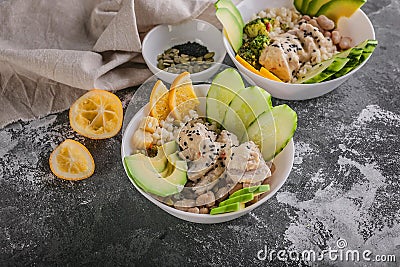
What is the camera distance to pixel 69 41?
2535 mm

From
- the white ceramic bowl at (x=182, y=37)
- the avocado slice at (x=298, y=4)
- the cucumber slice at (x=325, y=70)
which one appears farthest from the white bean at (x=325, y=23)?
the white ceramic bowl at (x=182, y=37)

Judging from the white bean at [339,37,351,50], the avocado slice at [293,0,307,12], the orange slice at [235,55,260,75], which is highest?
the avocado slice at [293,0,307,12]

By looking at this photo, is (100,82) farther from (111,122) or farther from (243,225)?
(243,225)

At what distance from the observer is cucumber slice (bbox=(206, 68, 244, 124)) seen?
77.9 inches

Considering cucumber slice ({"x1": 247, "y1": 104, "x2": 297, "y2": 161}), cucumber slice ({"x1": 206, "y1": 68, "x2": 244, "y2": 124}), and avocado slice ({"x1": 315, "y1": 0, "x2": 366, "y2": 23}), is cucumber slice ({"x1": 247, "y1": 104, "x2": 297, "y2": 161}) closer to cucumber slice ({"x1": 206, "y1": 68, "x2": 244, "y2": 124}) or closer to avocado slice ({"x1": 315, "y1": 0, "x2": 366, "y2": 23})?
cucumber slice ({"x1": 206, "y1": 68, "x2": 244, "y2": 124})

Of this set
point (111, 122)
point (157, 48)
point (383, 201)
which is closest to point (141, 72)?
point (157, 48)

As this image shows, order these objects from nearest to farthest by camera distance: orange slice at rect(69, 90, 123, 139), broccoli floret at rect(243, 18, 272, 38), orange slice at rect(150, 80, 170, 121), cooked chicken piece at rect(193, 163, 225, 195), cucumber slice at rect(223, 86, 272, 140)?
cooked chicken piece at rect(193, 163, 225, 195), cucumber slice at rect(223, 86, 272, 140), orange slice at rect(150, 80, 170, 121), orange slice at rect(69, 90, 123, 139), broccoli floret at rect(243, 18, 272, 38)

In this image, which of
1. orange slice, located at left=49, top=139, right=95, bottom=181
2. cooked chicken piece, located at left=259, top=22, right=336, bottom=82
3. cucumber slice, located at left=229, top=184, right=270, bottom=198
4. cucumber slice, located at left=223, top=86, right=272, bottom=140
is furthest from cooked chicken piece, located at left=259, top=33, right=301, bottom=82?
orange slice, located at left=49, top=139, right=95, bottom=181

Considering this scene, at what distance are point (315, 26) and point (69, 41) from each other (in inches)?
46.0

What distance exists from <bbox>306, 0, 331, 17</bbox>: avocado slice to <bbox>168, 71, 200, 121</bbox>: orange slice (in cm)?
85

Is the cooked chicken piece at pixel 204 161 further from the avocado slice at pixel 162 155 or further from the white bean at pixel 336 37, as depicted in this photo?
the white bean at pixel 336 37

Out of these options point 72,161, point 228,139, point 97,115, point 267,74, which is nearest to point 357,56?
point 267,74

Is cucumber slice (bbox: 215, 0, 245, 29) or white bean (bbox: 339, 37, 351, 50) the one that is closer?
cucumber slice (bbox: 215, 0, 245, 29)

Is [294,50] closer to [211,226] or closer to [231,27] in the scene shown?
[231,27]
